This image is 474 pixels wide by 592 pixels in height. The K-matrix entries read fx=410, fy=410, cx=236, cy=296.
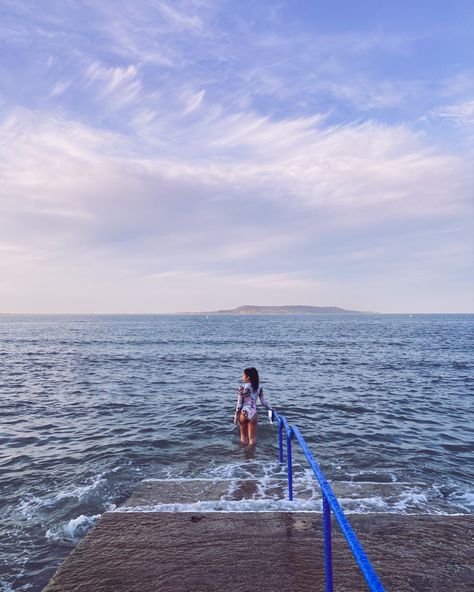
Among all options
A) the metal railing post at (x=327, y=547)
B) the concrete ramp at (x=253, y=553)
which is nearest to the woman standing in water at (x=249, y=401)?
the concrete ramp at (x=253, y=553)

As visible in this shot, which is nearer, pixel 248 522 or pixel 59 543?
pixel 248 522

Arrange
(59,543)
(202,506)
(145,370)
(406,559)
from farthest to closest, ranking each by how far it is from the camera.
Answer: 1. (145,370)
2. (202,506)
3. (59,543)
4. (406,559)

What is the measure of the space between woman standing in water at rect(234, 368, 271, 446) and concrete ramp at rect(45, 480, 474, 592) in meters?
3.74

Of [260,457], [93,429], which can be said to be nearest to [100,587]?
[260,457]

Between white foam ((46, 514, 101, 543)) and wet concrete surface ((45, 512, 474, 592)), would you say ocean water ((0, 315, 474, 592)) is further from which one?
wet concrete surface ((45, 512, 474, 592))

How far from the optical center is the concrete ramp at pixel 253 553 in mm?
4457

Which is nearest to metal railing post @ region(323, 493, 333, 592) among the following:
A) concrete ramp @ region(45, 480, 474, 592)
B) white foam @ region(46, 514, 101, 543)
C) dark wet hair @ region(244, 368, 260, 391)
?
concrete ramp @ region(45, 480, 474, 592)

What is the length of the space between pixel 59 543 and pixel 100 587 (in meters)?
2.27

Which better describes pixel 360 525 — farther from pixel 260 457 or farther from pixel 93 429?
pixel 93 429

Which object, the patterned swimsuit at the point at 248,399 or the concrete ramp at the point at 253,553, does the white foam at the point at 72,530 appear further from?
the patterned swimsuit at the point at 248,399

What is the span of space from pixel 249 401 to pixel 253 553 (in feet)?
16.1

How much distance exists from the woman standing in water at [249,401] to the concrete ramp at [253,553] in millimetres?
3740

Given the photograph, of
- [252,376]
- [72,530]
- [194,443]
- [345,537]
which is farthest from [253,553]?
[194,443]

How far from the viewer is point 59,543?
6250 mm
